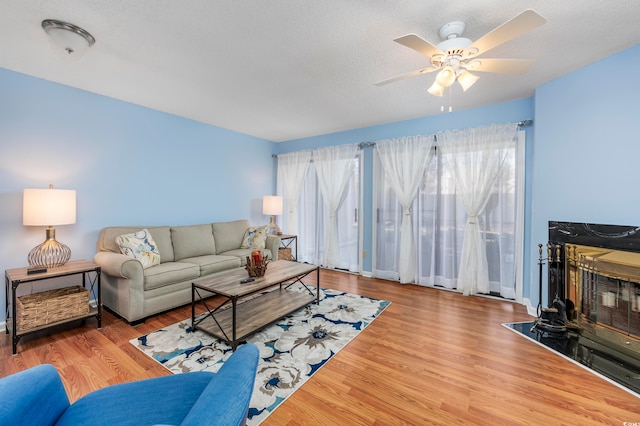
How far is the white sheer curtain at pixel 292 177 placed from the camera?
17.2 feet

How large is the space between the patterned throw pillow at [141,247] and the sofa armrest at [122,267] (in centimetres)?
13

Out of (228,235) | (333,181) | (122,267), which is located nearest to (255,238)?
(228,235)

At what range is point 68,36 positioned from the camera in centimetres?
199

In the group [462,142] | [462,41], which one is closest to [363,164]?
[462,142]

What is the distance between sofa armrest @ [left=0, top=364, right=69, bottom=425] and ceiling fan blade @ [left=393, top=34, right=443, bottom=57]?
7.55 feet

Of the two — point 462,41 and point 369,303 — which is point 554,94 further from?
point 369,303

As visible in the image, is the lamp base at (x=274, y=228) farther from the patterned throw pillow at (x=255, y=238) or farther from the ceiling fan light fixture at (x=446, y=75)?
the ceiling fan light fixture at (x=446, y=75)

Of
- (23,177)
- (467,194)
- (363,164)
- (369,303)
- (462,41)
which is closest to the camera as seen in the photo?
(462,41)

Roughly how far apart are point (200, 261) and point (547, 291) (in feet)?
13.2

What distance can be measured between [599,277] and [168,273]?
421 centimetres

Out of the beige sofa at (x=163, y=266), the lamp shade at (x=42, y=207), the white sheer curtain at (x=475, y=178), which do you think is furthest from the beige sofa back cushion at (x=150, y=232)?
the white sheer curtain at (x=475, y=178)

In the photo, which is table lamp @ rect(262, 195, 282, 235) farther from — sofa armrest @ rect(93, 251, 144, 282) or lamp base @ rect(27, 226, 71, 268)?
lamp base @ rect(27, 226, 71, 268)

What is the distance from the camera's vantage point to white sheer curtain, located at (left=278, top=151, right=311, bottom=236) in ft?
17.2

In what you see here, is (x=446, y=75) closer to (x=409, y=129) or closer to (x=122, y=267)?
(x=409, y=129)
